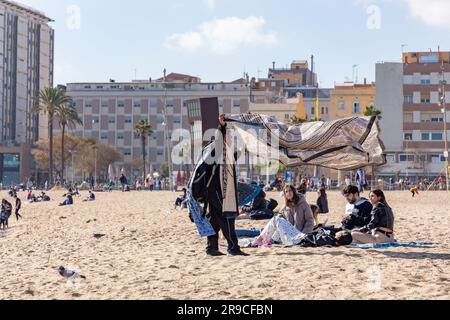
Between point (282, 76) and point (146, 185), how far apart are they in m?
51.5

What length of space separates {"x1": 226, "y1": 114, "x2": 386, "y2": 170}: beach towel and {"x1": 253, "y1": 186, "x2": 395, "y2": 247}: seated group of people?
1.13m

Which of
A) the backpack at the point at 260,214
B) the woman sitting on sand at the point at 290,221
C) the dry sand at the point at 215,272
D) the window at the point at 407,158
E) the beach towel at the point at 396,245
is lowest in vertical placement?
the dry sand at the point at 215,272

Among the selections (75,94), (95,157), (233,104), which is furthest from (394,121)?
(75,94)

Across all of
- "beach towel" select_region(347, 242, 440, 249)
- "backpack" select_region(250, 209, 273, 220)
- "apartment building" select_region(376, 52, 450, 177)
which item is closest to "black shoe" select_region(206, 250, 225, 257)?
"beach towel" select_region(347, 242, 440, 249)

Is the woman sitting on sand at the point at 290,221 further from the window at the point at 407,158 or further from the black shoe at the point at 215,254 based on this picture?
the window at the point at 407,158

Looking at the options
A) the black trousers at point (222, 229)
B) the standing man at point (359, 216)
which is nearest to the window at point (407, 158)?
the standing man at point (359, 216)

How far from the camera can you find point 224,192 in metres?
11.1

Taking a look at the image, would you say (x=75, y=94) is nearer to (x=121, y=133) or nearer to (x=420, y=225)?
(x=121, y=133)

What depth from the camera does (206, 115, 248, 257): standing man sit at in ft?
36.4

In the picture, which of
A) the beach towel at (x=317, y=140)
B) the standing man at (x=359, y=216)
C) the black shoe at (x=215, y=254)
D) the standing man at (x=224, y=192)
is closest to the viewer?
the standing man at (x=224, y=192)

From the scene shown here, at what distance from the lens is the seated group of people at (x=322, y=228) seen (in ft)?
39.2

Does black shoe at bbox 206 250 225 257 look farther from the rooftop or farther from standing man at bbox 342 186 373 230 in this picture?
the rooftop

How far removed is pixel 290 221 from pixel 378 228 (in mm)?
1458

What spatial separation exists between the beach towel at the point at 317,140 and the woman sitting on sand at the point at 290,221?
1.38 metres
